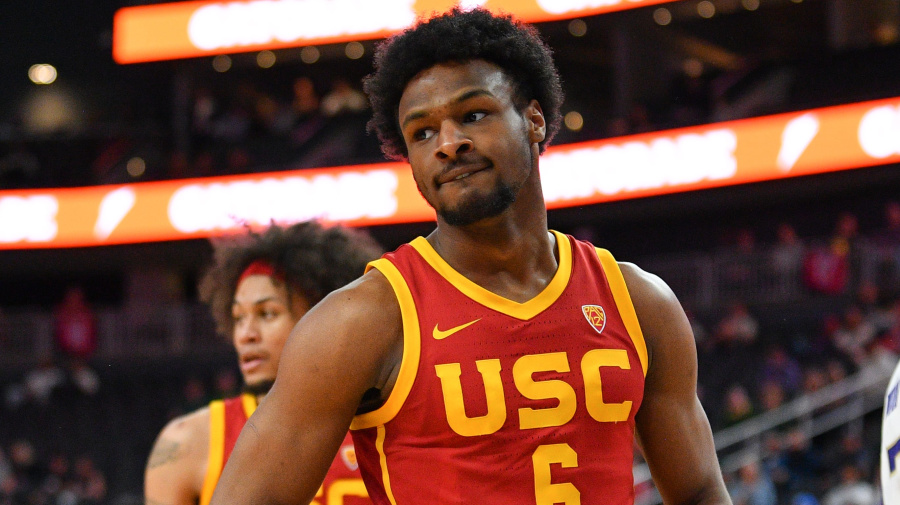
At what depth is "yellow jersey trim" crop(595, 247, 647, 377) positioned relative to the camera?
2631 mm

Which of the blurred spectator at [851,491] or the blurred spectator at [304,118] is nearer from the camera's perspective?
the blurred spectator at [851,491]

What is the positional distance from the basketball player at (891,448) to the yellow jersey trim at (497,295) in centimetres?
93

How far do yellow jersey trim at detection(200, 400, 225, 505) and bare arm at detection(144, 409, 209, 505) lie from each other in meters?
0.02

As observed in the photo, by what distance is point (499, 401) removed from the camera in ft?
7.91

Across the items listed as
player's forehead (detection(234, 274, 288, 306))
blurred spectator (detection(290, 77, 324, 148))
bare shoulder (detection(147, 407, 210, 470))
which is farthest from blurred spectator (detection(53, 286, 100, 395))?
bare shoulder (detection(147, 407, 210, 470))

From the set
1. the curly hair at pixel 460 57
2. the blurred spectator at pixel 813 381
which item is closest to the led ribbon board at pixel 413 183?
the blurred spectator at pixel 813 381

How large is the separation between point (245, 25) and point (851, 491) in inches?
525

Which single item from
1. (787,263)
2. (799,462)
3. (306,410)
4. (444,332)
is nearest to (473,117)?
(444,332)

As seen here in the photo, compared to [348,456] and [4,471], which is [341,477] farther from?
[4,471]

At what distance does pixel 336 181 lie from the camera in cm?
1786

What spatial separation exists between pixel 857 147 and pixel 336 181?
7924 millimetres

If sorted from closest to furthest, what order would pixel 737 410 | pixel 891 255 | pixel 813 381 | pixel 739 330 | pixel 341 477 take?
1. pixel 341 477
2. pixel 737 410
3. pixel 813 381
4. pixel 739 330
5. pixel 891 255

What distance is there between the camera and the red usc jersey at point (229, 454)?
3.57m

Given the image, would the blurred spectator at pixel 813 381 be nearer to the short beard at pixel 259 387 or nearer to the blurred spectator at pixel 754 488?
the blurred spectator at pixel 754 488
